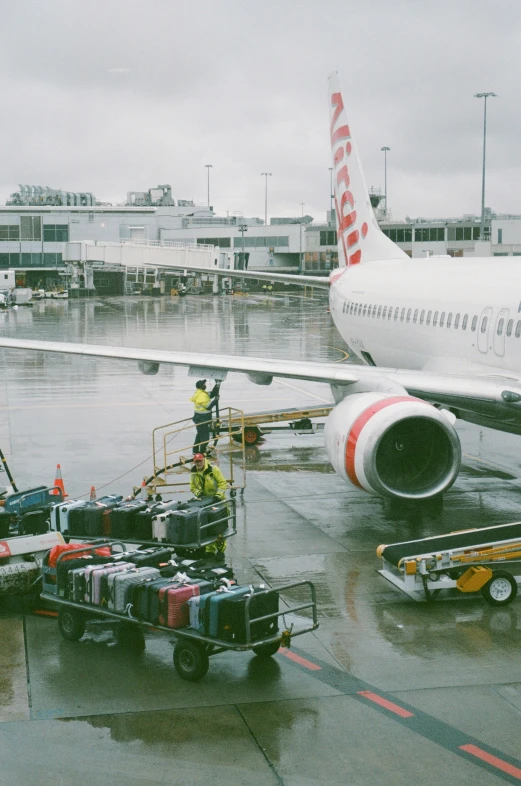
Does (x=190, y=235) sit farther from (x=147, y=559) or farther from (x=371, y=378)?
(x=147, y=559)

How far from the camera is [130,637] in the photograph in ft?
41.9

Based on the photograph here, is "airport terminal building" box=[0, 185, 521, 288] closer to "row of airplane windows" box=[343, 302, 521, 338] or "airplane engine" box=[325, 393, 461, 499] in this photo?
"row of airplane windows" box=[343, 302, 521, 338]

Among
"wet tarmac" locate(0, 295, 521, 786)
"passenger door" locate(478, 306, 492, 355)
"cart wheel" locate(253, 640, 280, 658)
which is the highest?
"passenger door" locate(478, 306, 492, 355)

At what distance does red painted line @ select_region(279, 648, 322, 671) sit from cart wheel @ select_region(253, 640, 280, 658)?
0.88ft

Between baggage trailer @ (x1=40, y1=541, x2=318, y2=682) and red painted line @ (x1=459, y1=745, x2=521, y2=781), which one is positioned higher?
baggage trailer @ (x1=40, y1=541, x2=318, y2=682)

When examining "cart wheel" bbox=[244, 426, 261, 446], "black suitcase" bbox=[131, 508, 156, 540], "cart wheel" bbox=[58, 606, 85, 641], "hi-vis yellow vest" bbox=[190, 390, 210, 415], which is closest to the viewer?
"cart wheel" bbox=[58, 606, 85, 641]

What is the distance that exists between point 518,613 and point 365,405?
5079mm

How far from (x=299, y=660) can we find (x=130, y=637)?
2.24 metres

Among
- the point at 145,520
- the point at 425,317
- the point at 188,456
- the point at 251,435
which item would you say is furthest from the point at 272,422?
the point at 145,520

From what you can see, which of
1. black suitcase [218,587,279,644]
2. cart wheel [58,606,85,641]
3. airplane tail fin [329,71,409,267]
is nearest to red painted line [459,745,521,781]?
black suitcase [218,587,279,644]

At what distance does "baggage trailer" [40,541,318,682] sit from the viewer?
1143 cm

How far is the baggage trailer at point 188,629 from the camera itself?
450 inches

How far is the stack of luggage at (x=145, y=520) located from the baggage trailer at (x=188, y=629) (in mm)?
1780

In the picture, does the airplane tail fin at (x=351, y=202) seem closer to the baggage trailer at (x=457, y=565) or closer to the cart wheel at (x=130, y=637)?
the baggage trailer at (x=457, y=565)
